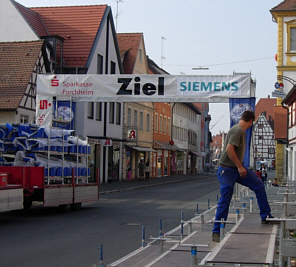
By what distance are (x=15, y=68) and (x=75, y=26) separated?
9.33 m

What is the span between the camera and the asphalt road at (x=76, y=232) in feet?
32.3

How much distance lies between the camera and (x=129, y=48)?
51.4m

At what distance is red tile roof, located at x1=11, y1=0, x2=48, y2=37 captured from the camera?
125ft

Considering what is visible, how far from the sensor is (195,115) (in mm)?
92062

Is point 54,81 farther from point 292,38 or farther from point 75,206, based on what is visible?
point 292,38

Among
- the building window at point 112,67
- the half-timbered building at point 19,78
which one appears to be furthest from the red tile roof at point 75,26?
the half-timbered building at point 19,78

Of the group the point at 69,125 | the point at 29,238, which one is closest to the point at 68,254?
the point at 29,238

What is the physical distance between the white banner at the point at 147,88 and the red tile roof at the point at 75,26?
15.1 m

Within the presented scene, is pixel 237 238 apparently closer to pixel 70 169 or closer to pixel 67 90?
pixel 70 169

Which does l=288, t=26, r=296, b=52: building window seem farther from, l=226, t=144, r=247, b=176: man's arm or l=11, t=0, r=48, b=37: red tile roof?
l=226, t=144, r=247, b=176: man's arm

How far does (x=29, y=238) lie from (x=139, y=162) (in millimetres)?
39731

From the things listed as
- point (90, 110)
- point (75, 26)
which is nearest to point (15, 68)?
point (90, 110)

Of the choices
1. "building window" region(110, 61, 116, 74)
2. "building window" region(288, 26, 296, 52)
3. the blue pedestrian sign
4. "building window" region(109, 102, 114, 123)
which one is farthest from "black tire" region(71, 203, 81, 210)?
"building window" region(110, 61, 116, 74)

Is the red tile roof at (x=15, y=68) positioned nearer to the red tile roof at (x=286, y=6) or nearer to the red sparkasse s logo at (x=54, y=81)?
the red sparkasse s logo at (x=54, y=81)
